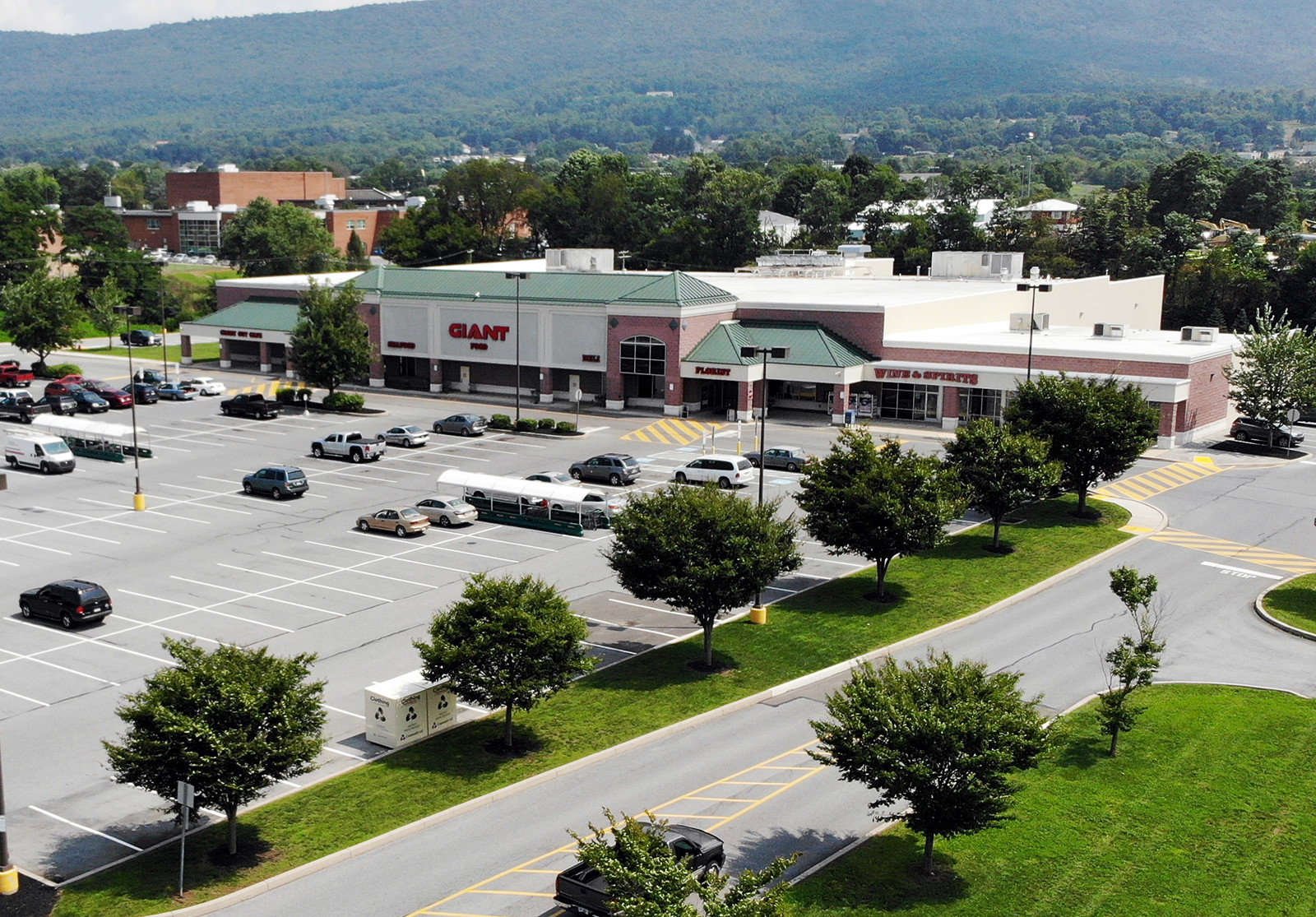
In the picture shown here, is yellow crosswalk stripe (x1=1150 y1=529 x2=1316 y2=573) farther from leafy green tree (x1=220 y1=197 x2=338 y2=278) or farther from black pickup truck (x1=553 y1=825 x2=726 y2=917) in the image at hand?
leafy green tree (x1=220 y1=197 x2=338 y2=278)

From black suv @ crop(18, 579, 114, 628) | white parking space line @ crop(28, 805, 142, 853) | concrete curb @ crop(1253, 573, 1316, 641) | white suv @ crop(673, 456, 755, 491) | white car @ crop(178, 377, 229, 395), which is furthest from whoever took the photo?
white car @ crop(178, 377, 229, 395)

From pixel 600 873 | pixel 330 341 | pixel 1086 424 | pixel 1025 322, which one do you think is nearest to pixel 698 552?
pixel 600 873

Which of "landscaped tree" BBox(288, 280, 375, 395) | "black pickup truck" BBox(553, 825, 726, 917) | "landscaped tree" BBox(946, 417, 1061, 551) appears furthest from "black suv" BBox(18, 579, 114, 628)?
"landscaped tree" BBox(288, 280, 375, 395)

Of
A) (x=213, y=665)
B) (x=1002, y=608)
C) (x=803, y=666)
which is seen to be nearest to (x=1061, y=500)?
(x=1002, y=608)

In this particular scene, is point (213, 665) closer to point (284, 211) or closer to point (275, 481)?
point (275, 481)

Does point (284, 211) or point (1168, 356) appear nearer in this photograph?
point (1168, 356)

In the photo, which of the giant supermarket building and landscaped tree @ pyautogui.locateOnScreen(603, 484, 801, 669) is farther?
the giant supermarket building

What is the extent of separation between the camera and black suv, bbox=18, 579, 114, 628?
135 feet

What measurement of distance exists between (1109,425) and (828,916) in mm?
32868

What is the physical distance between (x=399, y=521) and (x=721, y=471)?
50.9 ft

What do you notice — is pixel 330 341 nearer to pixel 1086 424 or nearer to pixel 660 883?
pixel 1086 424

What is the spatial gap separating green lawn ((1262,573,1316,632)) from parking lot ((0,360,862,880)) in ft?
47.2

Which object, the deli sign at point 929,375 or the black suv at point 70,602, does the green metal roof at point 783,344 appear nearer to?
the deli sign at point 929,375

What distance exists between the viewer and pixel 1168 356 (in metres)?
69.7
